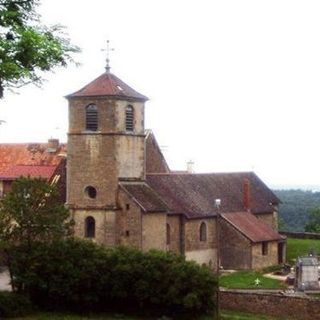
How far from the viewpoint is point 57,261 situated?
1684 inches

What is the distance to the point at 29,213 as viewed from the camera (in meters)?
41.9

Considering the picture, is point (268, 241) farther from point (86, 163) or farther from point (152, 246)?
point (86, 163)

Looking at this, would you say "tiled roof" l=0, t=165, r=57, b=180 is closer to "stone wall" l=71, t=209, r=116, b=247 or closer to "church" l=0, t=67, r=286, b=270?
"church" l=0, t=67, r=286, b=270

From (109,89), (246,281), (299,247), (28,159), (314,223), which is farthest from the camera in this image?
(314,223)

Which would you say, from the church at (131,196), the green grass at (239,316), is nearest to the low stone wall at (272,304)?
the green grass at (239,316)

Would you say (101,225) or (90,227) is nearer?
(101,225)

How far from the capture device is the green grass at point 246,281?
4884 centimetres

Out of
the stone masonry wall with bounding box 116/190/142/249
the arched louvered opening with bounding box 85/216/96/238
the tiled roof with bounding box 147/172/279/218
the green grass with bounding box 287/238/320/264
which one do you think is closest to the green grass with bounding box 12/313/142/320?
the stone masonry wall with bounding box 116/190/142/249

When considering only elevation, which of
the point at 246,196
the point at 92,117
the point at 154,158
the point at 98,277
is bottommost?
the point at 98,277

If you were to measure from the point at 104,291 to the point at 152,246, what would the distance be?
31.2ft

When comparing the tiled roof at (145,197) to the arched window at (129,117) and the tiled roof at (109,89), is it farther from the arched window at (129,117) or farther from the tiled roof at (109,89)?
the tiled roof at (109,89)

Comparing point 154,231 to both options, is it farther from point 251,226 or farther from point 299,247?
point 299,247

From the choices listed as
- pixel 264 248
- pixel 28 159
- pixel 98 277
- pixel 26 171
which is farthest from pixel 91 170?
pixel 264 248

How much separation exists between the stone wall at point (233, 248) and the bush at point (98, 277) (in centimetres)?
1506
